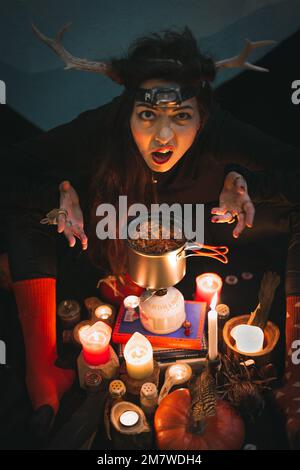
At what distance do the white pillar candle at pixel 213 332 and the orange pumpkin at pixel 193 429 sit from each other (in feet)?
0.56

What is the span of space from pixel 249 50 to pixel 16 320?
1268mm

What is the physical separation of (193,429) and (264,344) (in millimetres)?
387

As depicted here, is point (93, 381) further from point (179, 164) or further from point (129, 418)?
point (179, 164)

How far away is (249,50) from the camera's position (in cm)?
151

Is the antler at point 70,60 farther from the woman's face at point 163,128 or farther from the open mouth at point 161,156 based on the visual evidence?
the open mouth at point 161,156

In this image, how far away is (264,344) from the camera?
1706 millimetres

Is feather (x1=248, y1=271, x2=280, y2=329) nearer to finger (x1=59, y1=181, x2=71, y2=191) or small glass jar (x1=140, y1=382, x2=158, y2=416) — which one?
small glass jar (x1=140, y1=382, x2=158, y2=416)

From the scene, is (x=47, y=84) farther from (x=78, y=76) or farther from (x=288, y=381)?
(x=288, y=381)

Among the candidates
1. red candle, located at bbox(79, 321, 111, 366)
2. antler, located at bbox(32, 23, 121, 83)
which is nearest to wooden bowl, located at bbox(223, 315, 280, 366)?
red candle, located at bbox(79, 321, 111, 366)

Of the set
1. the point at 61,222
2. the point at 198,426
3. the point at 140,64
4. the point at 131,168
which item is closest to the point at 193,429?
the point at 198,426

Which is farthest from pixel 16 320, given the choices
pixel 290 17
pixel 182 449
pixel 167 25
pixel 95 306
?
pixel 290 17

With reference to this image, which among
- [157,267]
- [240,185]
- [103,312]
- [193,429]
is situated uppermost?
[240,185]

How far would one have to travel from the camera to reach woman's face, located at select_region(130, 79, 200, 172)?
5.17ft

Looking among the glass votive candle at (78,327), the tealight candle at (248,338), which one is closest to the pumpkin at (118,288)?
the glass votive candle at (78,327)
